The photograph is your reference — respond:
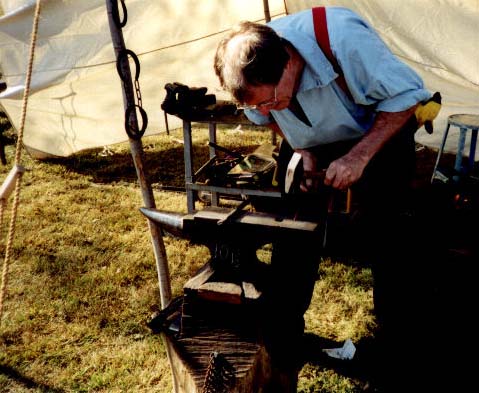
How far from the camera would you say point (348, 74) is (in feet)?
5.43

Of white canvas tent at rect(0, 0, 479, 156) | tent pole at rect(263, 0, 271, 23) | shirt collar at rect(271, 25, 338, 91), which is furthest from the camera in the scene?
tent pole at rect(263, 0, 271, 23)

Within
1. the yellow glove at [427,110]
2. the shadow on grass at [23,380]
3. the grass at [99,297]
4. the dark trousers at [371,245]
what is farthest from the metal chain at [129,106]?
the shadow on grass at [23,380]

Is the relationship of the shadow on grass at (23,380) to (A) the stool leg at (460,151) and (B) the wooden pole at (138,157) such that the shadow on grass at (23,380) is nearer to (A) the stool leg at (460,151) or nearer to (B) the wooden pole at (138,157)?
(B) the wooden pole at (138,157)

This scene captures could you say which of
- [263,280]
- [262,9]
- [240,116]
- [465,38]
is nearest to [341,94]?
[263,280]

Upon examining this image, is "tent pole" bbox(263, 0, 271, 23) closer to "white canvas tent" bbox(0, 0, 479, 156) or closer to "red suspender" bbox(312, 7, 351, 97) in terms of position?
"white canvas tent" bbox(0, 0, 479, 156)

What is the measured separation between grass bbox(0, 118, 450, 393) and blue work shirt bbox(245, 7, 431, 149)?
1.48 meters

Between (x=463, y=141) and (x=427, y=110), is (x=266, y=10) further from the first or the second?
(x=427, y=110)

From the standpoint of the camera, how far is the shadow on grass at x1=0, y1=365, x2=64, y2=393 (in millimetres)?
2420

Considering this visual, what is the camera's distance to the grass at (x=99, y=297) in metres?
2.48

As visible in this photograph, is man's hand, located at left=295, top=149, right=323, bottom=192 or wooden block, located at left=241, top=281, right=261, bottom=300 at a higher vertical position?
man's hand, located at left=295, top=149, right=323, bottom=192

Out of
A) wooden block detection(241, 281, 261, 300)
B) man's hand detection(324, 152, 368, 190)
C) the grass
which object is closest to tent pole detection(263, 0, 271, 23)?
the grass

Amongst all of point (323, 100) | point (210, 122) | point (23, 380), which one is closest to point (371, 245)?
point (323, 100)

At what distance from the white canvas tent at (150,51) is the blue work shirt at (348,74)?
258 centimetres

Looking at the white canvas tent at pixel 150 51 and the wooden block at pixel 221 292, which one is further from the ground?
the white canvas tent at pixel 150 51
